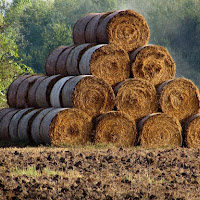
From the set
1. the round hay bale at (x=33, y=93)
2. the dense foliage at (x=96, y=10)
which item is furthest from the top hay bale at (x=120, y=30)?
the dense foliage at (x=96, y=10)

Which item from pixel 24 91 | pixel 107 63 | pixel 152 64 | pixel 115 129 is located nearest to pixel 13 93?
pixel 24 91

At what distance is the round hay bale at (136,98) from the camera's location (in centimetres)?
1216

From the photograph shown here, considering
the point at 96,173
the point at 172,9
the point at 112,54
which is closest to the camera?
the point at 96,173

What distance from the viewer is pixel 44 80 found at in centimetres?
1354

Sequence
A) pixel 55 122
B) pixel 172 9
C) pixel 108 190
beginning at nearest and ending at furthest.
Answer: pixel 108 190 → pixel 55 122 → pixel 172 9

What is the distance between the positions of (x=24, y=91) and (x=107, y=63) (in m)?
3.42

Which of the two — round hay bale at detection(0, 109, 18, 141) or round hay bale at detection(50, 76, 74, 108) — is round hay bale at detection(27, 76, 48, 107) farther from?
round hay bale at detection(50, 76, 74, 108)

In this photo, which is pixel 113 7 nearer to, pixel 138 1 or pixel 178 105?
pixel 138 1

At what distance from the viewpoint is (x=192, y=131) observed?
12.7 metres

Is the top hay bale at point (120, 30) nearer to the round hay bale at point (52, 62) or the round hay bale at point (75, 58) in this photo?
the round hay bale at point (75, 58)

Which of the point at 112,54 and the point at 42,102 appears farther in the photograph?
the point at 42,102

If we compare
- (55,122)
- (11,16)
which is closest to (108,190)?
(55,122)

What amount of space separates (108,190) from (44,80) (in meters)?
7.74

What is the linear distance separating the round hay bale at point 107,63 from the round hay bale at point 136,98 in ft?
1.18
